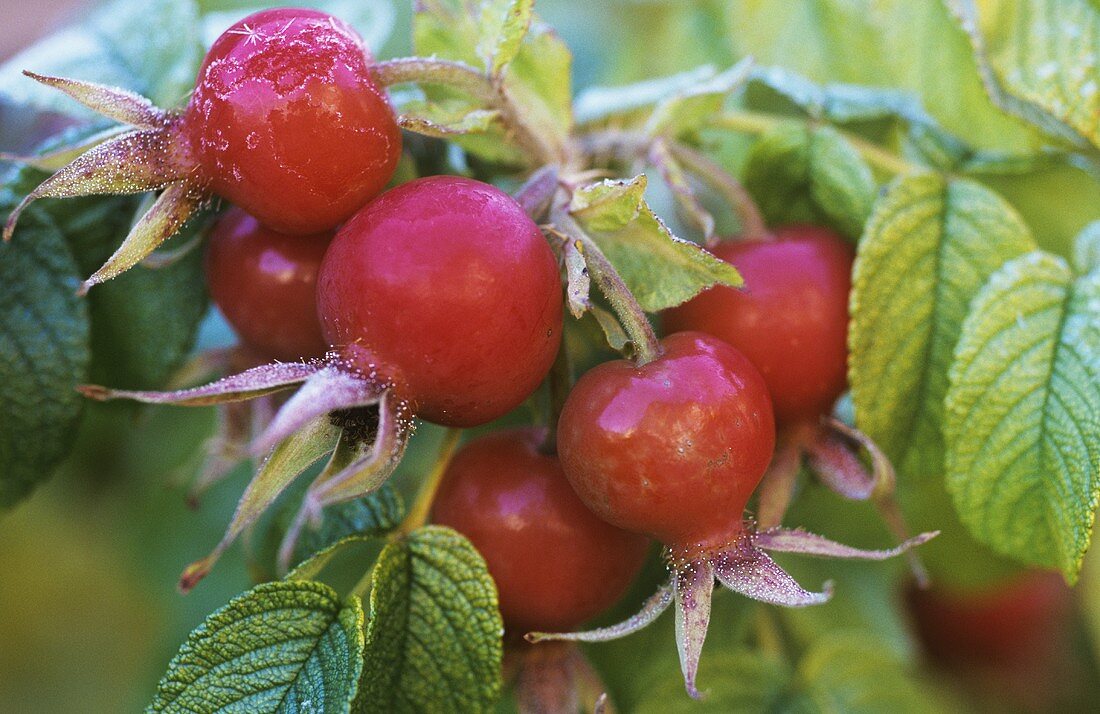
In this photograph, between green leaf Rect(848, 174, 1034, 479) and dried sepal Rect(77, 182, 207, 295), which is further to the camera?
green leaf Rect(848, 174, 1034, 479)

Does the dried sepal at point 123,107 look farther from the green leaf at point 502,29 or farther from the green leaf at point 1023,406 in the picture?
the green leaf at point 1023,406

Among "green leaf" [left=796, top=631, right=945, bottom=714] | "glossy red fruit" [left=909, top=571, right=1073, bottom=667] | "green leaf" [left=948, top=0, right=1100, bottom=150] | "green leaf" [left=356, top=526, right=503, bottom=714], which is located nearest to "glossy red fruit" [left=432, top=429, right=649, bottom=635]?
"green leaf" [left=356, top=526, right=503, bottom=714]

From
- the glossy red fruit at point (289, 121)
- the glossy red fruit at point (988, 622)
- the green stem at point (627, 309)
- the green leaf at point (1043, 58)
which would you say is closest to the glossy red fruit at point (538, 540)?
the green stem at point (627, 309)

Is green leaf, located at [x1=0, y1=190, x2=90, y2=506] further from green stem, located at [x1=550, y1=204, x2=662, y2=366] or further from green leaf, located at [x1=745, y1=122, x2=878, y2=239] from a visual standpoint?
green leaf, located at [x1=745, y1=122, x2=878, y2=239]

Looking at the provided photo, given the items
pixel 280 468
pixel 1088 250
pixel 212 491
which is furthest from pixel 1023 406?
pixel 212 491

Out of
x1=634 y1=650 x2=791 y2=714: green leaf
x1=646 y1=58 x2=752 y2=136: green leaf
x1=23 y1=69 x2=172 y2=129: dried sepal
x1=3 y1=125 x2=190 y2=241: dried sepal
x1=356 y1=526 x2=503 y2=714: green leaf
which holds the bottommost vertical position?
x1=634 y1=650 x2=791 y2=714: green leaf

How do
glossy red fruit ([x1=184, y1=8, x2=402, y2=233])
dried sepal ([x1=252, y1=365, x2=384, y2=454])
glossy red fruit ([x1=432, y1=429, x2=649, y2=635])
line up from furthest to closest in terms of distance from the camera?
1. glossy red fruit ([x1=432, y1=429, x2=649, y2=635])
2. glossy red fruit ([x1=184, y1=8, x2=402, y2=233])
3. dried sepal ([x1=252, y1=365, x2=384, y2=454])

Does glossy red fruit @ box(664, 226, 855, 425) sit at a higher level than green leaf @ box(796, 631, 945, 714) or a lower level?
higher

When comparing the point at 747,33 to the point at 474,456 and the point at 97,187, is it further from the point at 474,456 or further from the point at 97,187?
the point at 97,187
